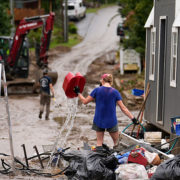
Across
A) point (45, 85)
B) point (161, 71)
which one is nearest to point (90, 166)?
point (161, 71)

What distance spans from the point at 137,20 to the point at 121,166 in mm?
16832

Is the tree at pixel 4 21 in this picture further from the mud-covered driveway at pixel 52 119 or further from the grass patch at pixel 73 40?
the grass patch at pixel 73 40

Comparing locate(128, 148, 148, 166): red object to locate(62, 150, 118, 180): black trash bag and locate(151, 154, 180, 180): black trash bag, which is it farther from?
locate(151, 154, 180, 180): black trash bag

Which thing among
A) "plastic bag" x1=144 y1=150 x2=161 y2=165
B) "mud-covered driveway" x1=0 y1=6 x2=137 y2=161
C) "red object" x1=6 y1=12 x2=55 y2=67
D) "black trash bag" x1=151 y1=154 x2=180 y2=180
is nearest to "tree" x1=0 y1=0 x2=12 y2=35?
"mud-covered driveway" x1=0 y1=6 x2=137 y2=161

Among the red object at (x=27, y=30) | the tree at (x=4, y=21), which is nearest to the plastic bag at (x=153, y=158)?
the red object at (x=27, y=30)

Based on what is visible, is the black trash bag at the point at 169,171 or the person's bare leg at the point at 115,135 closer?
the black trash bag at the point at 169,171

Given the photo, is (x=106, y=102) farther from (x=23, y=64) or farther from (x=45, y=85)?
(x=23, y=64)

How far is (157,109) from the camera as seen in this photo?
1232 centimetres

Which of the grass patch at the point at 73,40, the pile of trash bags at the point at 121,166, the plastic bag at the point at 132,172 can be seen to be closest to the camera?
the pile of trash bags at the point at 121,166

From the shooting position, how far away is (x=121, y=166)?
316 inches

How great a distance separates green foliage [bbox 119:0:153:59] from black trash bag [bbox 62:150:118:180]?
15474mm

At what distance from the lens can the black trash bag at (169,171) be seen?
288 inches

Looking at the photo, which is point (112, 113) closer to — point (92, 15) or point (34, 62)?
point (34, 62)

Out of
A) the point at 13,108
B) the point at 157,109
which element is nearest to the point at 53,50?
the point at 13,108
